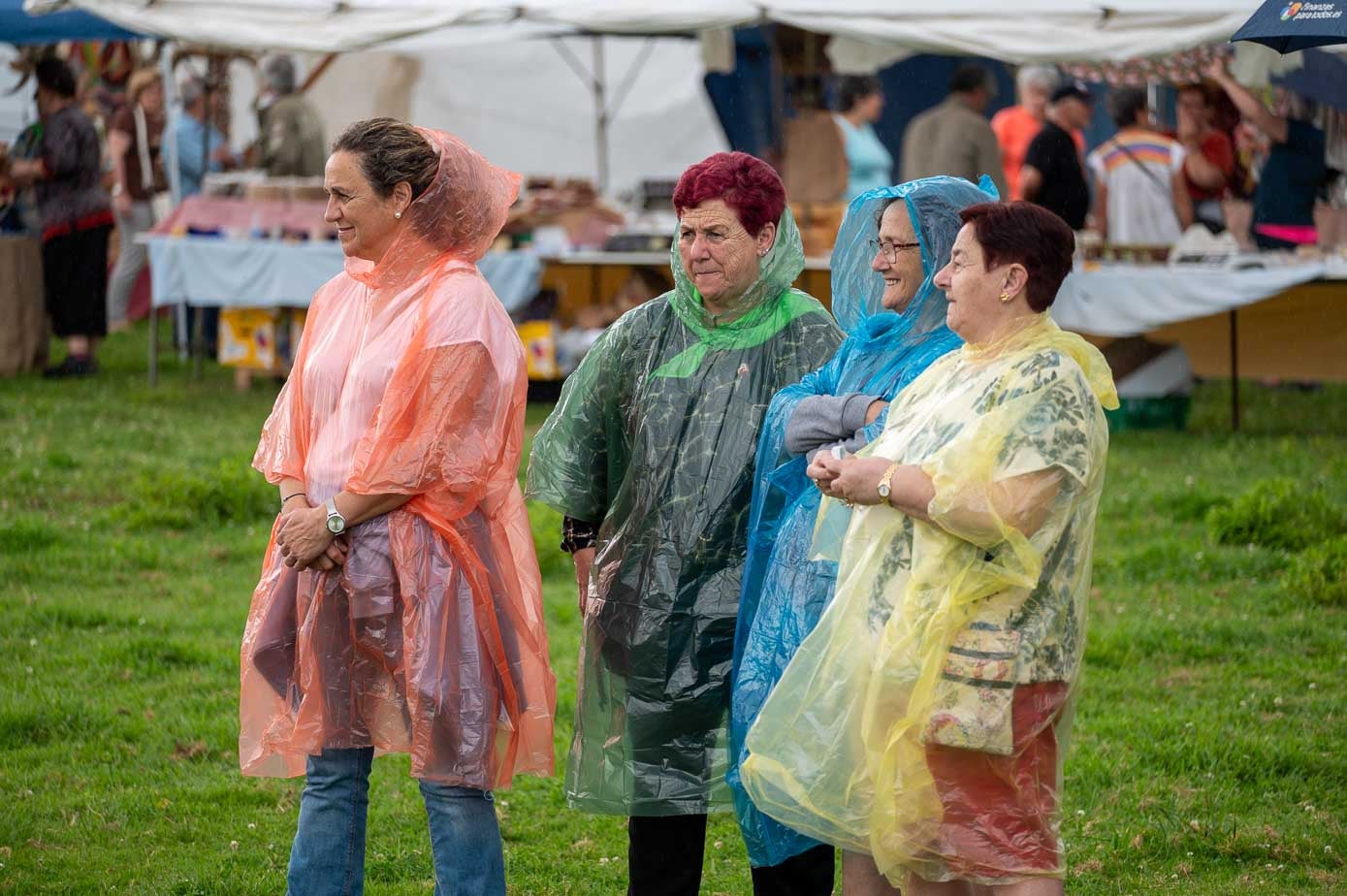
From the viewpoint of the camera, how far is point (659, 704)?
3.49 m

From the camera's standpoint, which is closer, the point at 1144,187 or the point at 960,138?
the point at 960,138

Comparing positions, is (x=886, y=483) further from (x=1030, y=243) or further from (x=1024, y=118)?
(x=1024, y=118)

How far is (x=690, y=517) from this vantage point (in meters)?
3.48

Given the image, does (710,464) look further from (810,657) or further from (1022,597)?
(1022,597)

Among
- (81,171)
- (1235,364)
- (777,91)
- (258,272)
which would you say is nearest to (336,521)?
(258,272)

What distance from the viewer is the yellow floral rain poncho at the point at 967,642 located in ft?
9.23

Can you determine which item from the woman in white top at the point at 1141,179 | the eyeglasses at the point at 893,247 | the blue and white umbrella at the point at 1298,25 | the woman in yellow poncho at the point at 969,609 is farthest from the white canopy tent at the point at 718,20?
the woman in yellow poncho at the point at 969,609

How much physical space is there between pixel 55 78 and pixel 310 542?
31.2 ft

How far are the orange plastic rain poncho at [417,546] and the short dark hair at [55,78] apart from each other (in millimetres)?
9187

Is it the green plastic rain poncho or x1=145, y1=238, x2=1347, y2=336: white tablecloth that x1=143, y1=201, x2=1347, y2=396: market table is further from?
the green plastic rain poncho

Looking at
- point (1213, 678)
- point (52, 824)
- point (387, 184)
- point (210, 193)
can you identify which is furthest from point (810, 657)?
point (210, 193)

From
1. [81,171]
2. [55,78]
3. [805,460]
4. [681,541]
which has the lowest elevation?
[681,541]

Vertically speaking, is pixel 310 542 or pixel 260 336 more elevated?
pixel 310 542

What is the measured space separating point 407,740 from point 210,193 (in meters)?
9.23
